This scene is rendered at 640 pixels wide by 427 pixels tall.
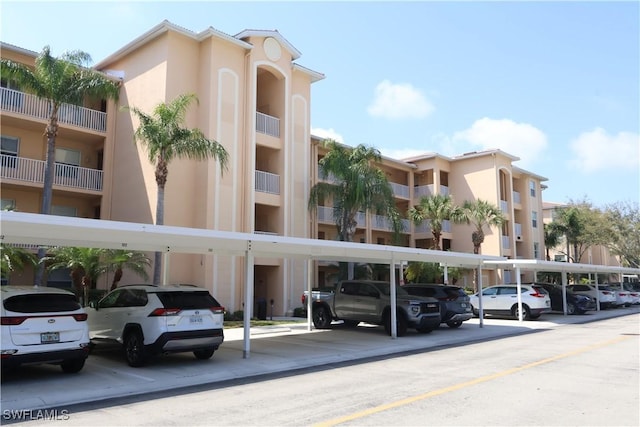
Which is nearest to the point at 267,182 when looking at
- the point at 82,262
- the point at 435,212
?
the point at 82,262

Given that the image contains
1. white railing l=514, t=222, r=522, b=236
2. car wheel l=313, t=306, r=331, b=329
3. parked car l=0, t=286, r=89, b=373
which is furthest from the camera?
white railing l=514, t=222, r=522, b=236

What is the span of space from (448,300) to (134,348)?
1149 centimetres

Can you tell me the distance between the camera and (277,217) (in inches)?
1054

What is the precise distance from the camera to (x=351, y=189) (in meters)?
26.8

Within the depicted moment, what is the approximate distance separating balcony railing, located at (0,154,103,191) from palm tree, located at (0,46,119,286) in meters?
3.04

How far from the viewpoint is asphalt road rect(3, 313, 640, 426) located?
→ 23.0ft

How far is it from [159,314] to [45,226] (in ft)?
9.18

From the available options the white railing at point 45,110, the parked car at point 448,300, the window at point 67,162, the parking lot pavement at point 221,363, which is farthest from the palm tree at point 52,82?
the parked car at point 448,300

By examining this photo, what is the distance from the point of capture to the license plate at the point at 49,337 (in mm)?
9297

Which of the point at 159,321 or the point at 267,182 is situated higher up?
the point at 267,182

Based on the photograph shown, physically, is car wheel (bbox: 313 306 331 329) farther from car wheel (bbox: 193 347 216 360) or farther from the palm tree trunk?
the palm tree trunk

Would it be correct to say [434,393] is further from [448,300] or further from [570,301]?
[570,301]

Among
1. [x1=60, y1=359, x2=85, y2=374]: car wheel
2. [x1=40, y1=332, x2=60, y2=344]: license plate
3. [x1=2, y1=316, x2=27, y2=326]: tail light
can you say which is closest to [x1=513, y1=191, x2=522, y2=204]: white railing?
[x1=60, y1=359, x2=85, y2=374]: car wheel

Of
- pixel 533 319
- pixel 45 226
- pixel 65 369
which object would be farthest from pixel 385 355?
pixel 533 319
